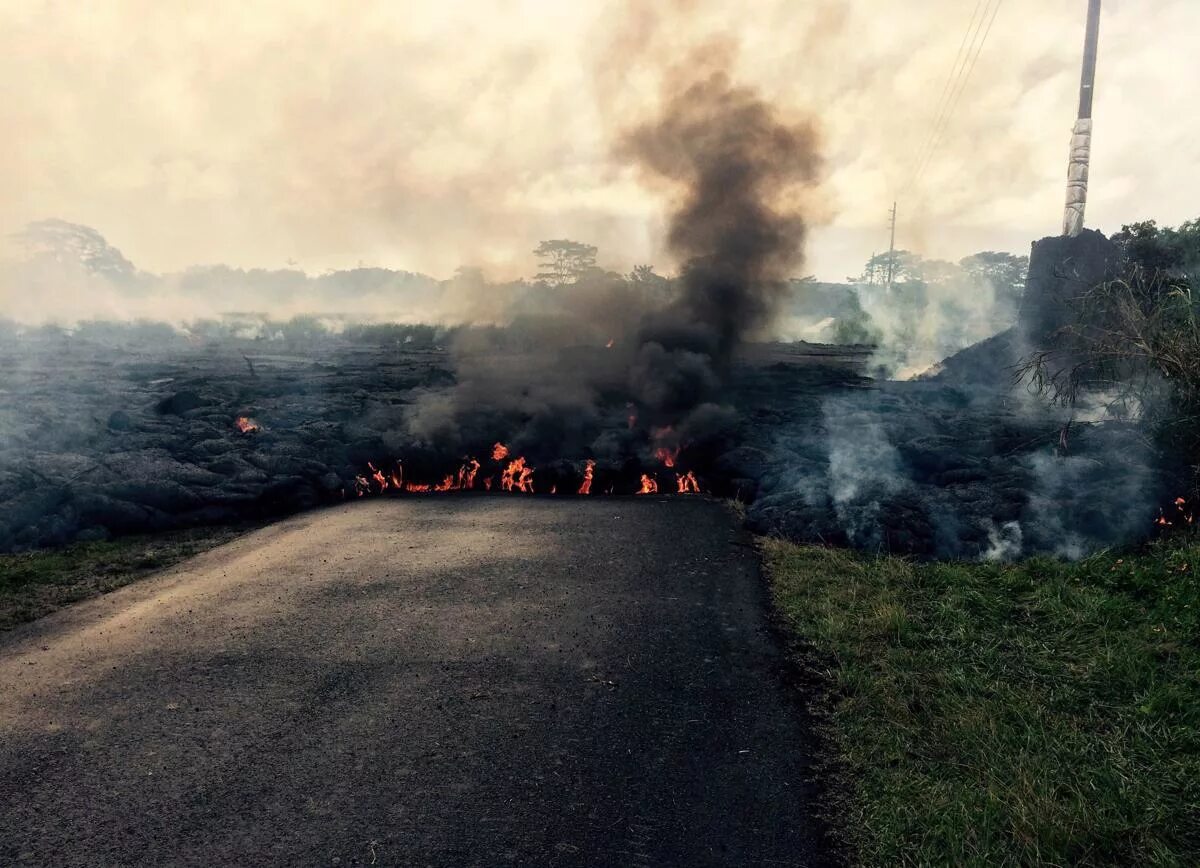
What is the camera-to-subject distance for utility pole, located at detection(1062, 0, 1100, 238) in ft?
87.6

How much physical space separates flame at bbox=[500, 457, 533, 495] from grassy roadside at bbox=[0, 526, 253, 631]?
6523 millimetres

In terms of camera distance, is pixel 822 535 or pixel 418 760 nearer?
pixel 418 760

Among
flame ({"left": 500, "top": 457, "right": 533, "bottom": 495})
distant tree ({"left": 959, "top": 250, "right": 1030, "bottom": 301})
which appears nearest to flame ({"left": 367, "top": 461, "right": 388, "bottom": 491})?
flame ({"left": 500, "top": 457, "right": 533, "bottom": 495})

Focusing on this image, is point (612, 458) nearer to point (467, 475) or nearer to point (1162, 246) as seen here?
point (467, 475)

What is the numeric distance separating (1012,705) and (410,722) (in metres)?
5.50

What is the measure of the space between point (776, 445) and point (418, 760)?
47.5 feet

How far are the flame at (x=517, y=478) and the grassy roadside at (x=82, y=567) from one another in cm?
652

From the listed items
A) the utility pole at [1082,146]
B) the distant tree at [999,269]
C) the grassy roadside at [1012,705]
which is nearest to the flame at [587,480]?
the grassy roadside at [1012,705]

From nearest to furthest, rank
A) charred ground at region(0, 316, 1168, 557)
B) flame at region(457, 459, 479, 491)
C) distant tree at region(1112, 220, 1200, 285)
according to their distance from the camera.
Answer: charred ground at region(0, 316, 1168, 557), flame at region(457, 459, 479, 491), distant tree at region(1112, 220, 1200, 285)

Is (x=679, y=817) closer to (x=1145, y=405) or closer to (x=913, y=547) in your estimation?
(x=913, y=547)

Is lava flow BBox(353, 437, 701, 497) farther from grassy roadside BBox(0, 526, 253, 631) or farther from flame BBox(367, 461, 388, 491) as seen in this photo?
grassy roadside BBox(0, 526, 253, 631)

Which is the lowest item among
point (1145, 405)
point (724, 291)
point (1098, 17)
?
point (1145, 405)

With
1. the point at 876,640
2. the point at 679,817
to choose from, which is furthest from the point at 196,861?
the point at 876,640

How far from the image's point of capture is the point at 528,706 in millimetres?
6594
